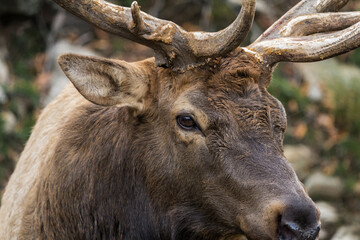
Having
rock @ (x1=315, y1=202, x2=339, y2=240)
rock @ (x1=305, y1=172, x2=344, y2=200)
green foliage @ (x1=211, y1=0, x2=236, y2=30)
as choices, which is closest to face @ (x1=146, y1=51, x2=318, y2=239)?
rock @ (x1=315, y1=202, x2=339, y2=240)

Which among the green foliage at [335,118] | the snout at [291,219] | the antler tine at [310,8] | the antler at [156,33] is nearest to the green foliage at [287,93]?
the green foliage at [335,118]

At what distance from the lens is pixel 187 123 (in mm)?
4465

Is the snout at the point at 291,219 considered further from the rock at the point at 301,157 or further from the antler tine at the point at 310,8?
the rock at the point at 301,157

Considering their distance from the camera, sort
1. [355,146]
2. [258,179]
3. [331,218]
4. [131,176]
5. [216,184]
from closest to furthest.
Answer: [258,179], [216,184], [131,176], [331,218], [355,146]

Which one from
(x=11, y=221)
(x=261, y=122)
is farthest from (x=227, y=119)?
(x=11, y=221)

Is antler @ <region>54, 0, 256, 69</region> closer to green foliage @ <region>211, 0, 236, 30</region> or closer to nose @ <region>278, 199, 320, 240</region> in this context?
nose @ <region>278, 199, 320, 240</region>

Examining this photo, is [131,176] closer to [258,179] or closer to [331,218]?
[258,179]

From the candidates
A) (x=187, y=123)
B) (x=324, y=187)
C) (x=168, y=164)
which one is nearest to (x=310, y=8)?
(x=187, y=123)

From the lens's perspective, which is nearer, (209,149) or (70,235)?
(209,149)

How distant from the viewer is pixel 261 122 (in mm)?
4320

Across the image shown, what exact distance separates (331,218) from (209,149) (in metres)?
5.68

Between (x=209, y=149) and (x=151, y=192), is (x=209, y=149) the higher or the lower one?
the higher one

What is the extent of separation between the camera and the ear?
448cm

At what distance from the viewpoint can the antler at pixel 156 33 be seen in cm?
439
